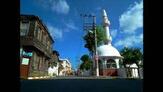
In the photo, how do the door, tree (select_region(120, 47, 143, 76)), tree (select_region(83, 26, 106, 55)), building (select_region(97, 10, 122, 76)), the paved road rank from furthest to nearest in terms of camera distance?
tree (select_region(83, 26, 106, 55)), building (select_region(97, 10, 122, 76)), tree (select_region(120, 47, 143, 76)), the door, the paved road

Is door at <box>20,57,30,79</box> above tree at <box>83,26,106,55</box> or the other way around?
the other way around

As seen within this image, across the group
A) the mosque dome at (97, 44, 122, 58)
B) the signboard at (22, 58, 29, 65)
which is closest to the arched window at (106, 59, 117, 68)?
the mosque dome at (97, 44, 122, 58)

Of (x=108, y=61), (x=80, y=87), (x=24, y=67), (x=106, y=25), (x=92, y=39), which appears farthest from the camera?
(x=106, y=25)

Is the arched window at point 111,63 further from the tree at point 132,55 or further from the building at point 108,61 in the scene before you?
the tree at point 132,55

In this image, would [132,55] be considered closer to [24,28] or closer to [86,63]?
[24,28]

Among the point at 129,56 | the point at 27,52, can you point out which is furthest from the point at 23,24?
the point at 129,56

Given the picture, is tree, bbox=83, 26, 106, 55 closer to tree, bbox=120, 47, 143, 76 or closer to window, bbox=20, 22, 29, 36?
tree, bbox=120, 47, 143, 76

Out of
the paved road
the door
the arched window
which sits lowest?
the paved road

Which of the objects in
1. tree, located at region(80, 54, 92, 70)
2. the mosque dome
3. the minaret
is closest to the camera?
the mosque dome

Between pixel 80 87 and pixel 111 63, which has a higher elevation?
pixel 111 63

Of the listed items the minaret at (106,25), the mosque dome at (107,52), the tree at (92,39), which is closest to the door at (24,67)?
the mosque dome at (107,52)

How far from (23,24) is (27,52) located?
3274 millimetres

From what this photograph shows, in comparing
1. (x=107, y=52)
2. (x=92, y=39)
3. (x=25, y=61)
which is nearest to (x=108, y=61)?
(x=107, y=52)
